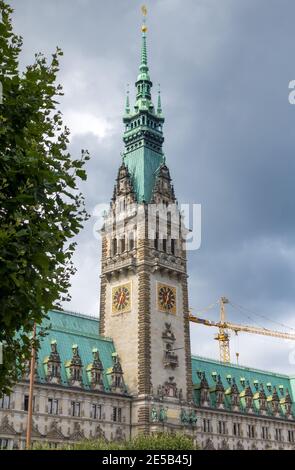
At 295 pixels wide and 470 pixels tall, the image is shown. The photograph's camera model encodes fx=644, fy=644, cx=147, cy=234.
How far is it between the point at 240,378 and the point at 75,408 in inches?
1667

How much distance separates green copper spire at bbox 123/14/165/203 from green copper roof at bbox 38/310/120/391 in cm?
2090

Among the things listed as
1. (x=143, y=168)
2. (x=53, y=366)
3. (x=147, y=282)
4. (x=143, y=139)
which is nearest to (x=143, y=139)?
(x=143, y=139)

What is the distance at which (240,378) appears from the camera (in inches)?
4427

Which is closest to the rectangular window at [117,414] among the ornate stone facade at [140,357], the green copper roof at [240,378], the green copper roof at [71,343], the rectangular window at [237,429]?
the ornate stone facade at [140,357]

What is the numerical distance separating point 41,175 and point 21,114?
91.1 inches

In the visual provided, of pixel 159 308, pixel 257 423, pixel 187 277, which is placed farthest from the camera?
pixel 257 423

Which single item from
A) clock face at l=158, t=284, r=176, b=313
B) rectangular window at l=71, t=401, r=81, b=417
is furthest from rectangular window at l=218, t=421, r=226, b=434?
rectangular window at l=71, t=401, r=81, b=417

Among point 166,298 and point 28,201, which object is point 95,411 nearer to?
point 166,298

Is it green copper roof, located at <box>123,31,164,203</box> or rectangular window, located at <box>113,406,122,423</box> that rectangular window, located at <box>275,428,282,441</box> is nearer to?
rectangular window, located at <box>113,406,122,423</box>

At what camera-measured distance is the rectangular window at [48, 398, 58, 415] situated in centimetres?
7562
